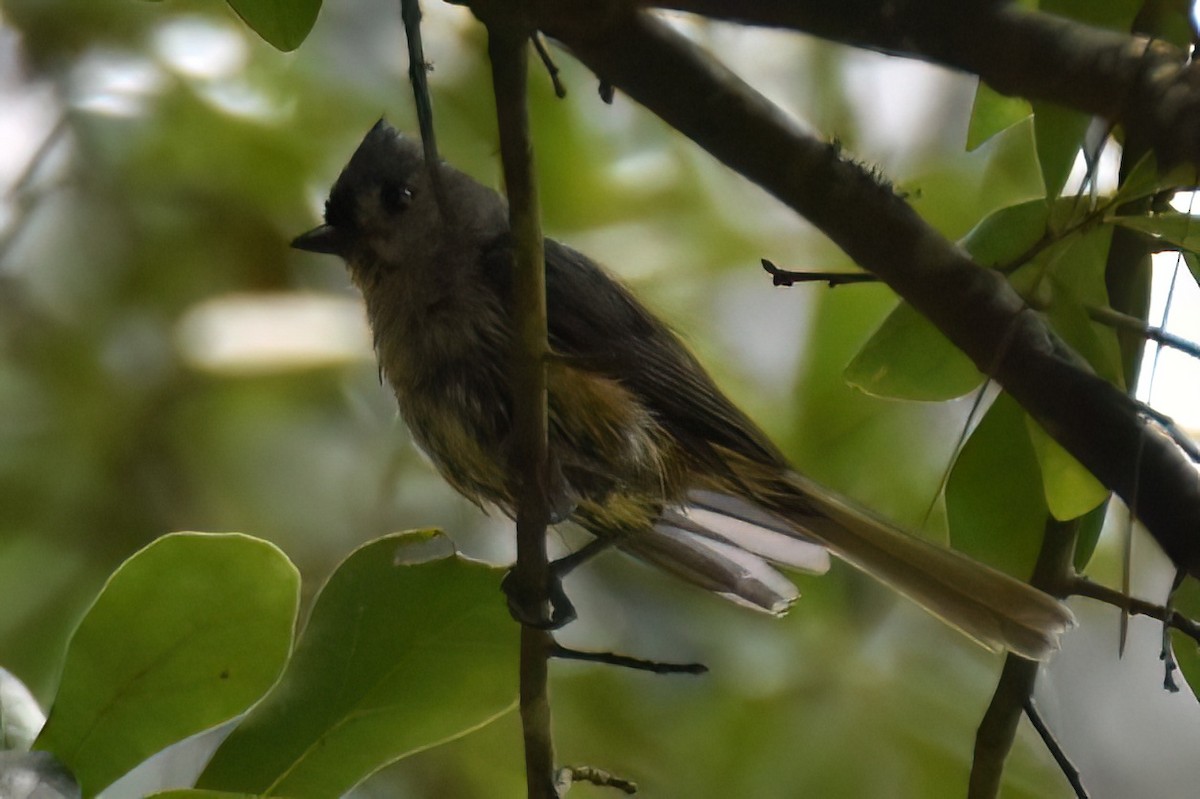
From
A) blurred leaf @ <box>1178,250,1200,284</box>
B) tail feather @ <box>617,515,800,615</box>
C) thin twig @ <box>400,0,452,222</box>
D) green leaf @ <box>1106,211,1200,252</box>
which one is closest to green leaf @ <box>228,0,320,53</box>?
thin twig @ <box>400,0,452,222</box>

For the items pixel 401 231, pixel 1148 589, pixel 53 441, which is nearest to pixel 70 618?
pixel 53 441

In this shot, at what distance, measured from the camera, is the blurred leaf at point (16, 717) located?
1.12 metres

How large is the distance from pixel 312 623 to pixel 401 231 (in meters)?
0.81

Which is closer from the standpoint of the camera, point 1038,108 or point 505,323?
point 1038,108

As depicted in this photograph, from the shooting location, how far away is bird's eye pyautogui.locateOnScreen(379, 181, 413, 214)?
1.90 metres

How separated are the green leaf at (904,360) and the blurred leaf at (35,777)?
0.84 m

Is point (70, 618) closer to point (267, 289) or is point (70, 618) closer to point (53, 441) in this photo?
Result: point (53, 441)

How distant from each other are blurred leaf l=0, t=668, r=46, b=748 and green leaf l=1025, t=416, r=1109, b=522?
963 mm

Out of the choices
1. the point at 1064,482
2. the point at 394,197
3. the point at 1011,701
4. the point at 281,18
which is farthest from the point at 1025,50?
the point at 394,197

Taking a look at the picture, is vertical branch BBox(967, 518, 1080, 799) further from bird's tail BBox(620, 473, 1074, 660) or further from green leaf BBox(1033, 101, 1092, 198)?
Result: green leaf BBox(1033, 101, 1092, 198)

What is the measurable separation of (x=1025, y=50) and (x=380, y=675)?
814 millimetres

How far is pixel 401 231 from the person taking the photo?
1.88m

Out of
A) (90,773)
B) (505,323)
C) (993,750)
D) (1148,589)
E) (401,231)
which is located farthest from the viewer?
(1148,589)

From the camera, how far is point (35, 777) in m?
1.03
